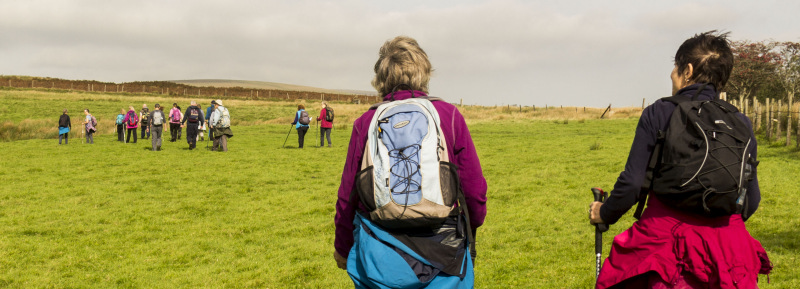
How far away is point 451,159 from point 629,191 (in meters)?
0.89

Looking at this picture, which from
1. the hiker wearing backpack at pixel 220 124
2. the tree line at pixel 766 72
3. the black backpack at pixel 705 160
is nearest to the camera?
the black backpack at pixel 705 160

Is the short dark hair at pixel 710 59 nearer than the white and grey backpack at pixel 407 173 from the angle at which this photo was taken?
No

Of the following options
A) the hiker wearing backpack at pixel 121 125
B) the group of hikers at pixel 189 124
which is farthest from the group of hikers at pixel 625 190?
the hiker wearing backpack at pixel 121 125

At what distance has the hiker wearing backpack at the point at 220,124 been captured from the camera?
1995cm

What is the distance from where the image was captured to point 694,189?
2.45 meters

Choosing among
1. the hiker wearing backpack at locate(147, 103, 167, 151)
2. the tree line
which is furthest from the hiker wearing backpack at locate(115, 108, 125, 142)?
the tree line

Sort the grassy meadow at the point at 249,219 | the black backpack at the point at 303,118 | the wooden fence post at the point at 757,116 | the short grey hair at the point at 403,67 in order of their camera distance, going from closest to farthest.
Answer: the short grey hair at the point at 403,67, the grassy meadow at the point at 249,219, the black backpack at the point at 303,118, the wooden fence post at the point at 757,116

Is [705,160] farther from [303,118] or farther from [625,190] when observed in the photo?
[303,118]

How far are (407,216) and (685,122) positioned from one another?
1.36 metres

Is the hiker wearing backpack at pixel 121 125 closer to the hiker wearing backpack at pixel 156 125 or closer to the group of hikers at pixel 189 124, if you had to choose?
the group of hikers at pixel 189 124

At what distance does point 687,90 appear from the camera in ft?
8.93

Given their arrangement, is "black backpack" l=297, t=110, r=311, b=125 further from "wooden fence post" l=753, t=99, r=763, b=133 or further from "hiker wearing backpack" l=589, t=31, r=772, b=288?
"hiker wearing backpack" l=589, t=31, r=772, b=288

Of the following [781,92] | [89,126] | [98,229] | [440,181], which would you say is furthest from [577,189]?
[781,92]

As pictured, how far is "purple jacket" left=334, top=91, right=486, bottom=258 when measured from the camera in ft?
8.79
